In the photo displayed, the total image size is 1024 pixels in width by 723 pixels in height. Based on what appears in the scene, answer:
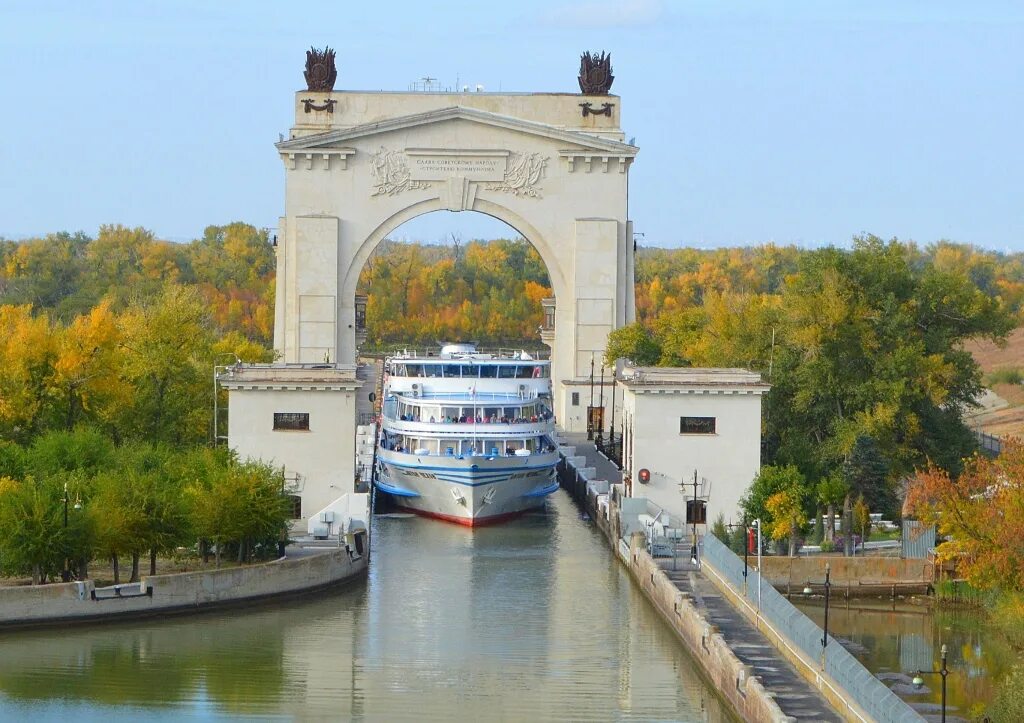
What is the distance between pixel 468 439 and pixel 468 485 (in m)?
1.40

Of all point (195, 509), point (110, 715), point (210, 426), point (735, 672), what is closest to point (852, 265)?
point (210, 426)

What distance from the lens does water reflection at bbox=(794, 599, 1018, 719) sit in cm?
3044

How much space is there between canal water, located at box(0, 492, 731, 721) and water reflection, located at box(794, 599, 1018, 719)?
10.5 ft

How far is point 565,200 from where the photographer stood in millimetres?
66438

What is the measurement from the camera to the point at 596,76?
222 ft

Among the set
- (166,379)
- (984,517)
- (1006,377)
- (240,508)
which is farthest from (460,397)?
(1006,377)

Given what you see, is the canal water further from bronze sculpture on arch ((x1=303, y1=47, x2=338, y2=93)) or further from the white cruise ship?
bronze sculpture on arch ((x1=303, y1=47, x2=338, y2=93))

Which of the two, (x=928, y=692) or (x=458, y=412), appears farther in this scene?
(x=458, y=412)

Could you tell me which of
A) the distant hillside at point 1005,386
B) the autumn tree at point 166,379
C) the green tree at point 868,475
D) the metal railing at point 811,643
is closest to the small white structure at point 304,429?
the autumn tree at point 166,379

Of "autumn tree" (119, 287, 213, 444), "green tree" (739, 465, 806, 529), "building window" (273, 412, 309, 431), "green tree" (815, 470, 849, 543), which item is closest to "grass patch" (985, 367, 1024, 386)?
"green tree" (815, 470, 849, 543)

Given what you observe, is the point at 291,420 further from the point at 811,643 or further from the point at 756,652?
the point at 811,643

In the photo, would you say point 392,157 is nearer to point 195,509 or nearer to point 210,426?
point 210,426

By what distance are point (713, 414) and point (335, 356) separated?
23.9 metres

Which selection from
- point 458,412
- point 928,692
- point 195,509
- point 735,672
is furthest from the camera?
point 458,412
